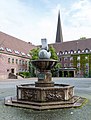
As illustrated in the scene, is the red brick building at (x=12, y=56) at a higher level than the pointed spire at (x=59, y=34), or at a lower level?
lower

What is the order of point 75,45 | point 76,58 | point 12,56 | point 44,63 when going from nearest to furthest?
point 44,63
point 12,56
point 76,58
point 75,45

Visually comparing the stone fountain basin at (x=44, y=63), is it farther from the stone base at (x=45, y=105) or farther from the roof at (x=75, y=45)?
the roof at (x=75, y=45)

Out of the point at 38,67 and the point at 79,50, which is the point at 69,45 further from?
the point at 38,67

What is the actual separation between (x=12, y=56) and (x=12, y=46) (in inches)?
151

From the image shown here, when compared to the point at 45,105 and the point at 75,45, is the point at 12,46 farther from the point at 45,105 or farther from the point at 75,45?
the point at 45,105

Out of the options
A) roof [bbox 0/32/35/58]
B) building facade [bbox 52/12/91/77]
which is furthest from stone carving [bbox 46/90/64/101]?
building facade [bbox 52/12/91/77]

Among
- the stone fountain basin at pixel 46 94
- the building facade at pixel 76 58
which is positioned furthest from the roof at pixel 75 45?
the stone fountain basin at pixel 46 94

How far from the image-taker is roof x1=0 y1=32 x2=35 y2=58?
5139 cm

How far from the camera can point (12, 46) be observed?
55750 mm

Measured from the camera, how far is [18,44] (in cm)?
6103

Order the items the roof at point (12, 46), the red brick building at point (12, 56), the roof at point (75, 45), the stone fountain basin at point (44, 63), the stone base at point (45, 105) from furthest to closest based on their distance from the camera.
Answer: the roof at point (75, 45) < the roof at point (12, 46) < the red brick building at point (12, 56) < the stone fountain basin at point (44, 63) < the stone base at point (45, 105)

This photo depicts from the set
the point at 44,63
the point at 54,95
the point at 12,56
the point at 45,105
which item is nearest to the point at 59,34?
the point at 12,56

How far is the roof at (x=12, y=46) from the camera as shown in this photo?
51.4 m

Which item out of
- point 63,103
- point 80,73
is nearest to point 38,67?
point 63,103
